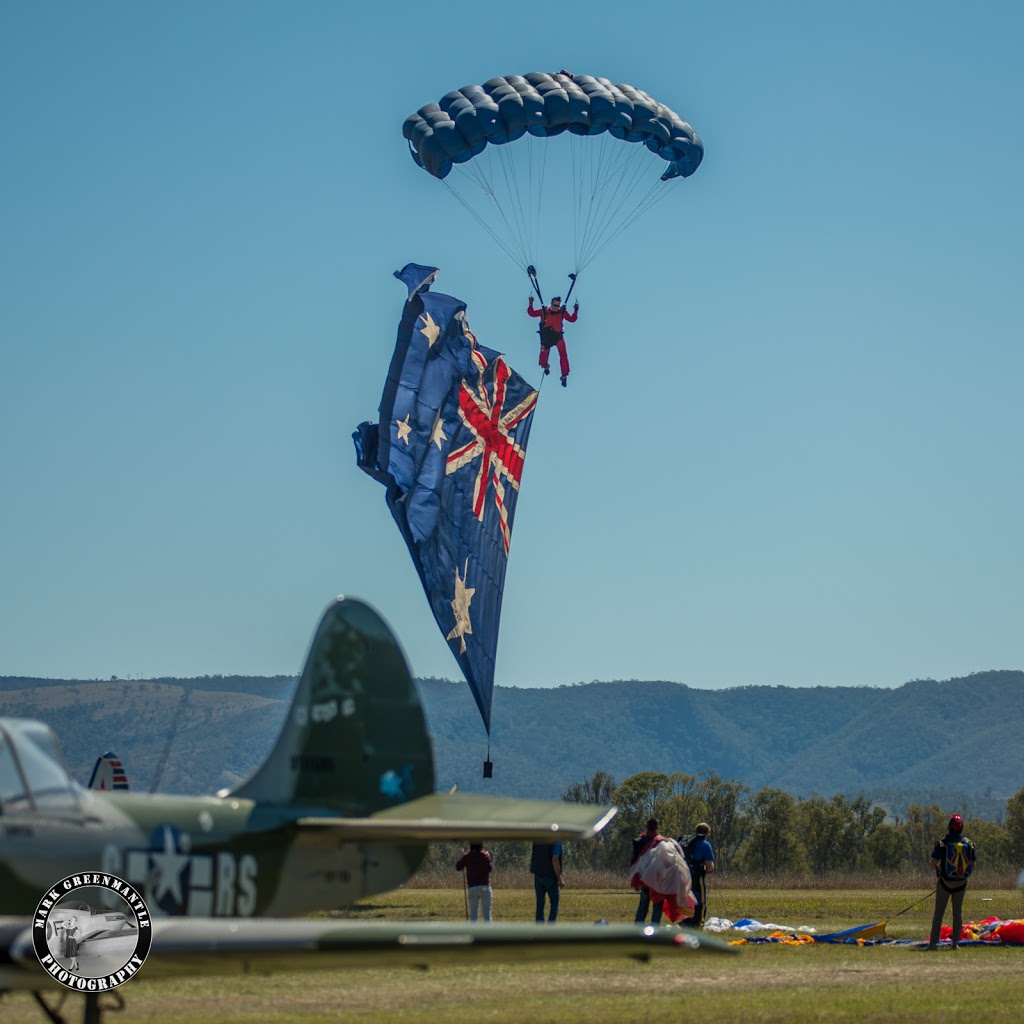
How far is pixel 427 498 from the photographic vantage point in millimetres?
28156

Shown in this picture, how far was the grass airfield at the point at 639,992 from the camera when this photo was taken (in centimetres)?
1230

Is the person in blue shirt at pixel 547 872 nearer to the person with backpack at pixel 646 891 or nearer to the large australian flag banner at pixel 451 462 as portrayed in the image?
the person with backpack at pixel 646 891

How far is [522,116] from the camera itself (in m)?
27.6

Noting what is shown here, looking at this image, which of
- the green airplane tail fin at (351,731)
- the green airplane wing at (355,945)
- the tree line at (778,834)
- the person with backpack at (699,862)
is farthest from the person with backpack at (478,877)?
the tree line at (778,834)

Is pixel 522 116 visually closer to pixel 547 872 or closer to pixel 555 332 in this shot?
pixel 555 332

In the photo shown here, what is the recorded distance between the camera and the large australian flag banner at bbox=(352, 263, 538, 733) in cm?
2758

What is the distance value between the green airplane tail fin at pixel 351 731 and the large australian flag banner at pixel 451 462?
14738 millimetres

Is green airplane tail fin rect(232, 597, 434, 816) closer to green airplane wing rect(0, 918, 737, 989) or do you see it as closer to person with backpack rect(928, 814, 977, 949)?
green airplane wing rect(0, 918, 737, 989)

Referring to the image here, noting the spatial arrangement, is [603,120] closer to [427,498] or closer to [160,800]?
[427,498]

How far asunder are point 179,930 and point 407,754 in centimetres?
431

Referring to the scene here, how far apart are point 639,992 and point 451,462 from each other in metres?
16.3

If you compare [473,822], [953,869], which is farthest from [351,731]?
[953,869]

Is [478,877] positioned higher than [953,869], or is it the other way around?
[953,869]

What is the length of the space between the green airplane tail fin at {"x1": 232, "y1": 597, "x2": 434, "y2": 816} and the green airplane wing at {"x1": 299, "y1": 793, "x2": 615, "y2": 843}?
1.16ft
